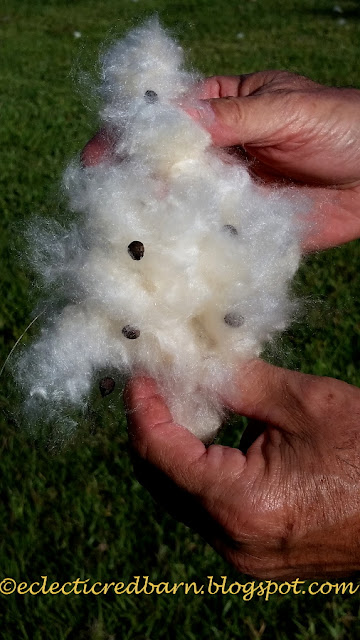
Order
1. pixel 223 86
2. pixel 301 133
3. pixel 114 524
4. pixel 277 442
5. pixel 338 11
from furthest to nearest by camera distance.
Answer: pixel 338 11, pixel 114 524, pixel 223 86, pixel 301 133, pixel 277 442

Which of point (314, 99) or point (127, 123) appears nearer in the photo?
point (127, 123)

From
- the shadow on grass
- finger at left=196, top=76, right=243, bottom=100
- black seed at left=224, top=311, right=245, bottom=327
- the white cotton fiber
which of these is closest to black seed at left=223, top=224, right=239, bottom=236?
the white cotton fiber

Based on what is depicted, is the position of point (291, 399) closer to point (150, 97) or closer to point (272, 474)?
point (272, 474)

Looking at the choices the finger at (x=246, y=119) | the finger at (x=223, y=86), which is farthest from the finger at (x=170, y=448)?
the finger at (x=223, y=86)

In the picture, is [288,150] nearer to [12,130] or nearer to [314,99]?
[314,99]

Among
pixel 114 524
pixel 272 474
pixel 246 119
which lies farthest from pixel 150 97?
pixel 114 524

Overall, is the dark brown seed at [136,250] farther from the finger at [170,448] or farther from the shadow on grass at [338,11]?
the shadow on grass at [338,11]

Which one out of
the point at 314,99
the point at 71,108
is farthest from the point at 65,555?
the point at 71,108
